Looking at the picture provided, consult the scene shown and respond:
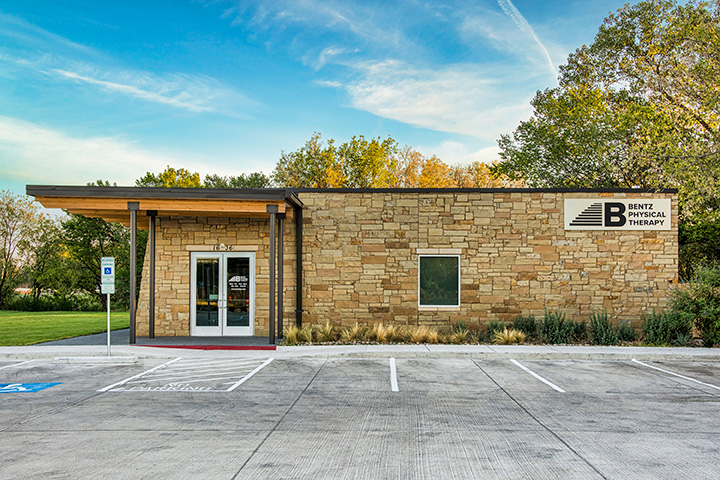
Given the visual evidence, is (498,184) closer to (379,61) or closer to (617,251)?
(379,61)

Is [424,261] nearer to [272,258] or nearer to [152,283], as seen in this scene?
[272,258]

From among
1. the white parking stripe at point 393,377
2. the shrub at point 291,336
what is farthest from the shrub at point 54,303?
the white parking stripe at point 393,377

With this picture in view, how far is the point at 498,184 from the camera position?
4519 centimetres

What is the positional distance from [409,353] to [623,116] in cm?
2404

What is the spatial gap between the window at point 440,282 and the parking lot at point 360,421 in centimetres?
418

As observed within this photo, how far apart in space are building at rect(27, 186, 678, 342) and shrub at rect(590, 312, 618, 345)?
2.13 ft

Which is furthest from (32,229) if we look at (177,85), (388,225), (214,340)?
(388,225)

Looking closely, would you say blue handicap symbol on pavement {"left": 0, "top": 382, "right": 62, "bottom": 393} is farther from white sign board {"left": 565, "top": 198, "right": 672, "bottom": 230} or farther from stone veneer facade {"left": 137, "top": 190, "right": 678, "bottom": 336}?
white sign board {"left": 565, "top": 198, "right": 672, "bottom": 230}

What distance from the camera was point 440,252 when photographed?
15.4 metres

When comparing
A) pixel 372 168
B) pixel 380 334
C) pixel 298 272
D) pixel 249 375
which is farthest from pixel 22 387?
pixel 372 168

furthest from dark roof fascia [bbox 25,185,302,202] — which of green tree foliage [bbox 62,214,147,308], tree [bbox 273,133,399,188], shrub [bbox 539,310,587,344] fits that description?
tree [bbox 273,133,399,188]

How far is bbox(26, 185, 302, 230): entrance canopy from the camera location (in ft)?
42.1

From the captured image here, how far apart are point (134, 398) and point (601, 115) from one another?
103ft

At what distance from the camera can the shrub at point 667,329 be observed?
1408cm
